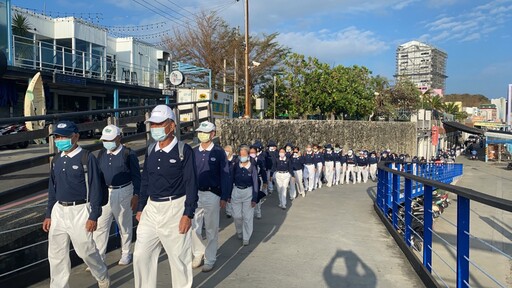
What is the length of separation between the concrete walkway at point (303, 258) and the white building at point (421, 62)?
418ft

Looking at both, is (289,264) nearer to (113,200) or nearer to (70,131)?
(113,200)

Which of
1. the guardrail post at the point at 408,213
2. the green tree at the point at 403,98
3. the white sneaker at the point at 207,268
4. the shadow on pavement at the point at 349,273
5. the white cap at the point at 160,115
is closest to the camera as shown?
the white cap at the point at 160,115

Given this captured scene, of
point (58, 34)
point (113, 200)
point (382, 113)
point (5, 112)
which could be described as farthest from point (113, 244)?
point (382, 113)

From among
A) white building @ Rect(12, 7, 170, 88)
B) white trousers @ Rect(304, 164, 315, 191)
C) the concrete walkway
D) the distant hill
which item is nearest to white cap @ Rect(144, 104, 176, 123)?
the concrete walkway

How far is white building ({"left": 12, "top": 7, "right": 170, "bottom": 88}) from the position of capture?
639 inches

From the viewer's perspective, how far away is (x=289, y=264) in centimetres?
541

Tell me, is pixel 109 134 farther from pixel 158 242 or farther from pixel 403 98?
pixel 403 98

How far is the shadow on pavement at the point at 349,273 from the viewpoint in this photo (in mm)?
4738

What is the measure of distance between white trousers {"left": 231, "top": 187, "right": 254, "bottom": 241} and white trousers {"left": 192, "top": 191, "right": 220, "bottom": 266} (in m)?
1.21

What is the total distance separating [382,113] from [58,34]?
3119 centimetres

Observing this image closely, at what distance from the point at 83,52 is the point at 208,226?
1562cm

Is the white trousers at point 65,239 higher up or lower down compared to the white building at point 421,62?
lower down

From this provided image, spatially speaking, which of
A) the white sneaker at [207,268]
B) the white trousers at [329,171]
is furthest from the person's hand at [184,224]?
the white trousers at [329,171]

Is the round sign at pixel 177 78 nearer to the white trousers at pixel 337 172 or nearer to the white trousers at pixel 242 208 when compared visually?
the white trousers at pixel 337 172
